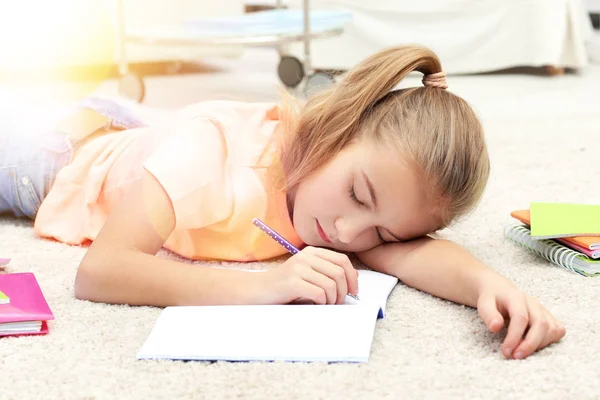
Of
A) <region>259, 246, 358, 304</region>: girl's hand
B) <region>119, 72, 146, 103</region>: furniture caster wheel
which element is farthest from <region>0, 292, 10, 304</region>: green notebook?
<region>119, 72, 146, 103</region>: furniture caster wheel

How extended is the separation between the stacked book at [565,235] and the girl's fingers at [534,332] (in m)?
0.24

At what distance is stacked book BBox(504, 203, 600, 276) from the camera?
3.35 ft

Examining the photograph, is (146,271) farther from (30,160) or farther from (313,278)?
(30,160)

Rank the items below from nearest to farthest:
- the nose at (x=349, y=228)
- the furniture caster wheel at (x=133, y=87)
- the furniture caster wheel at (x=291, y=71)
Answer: the nose at (x=349, y=228) → the furniture caster wheel at (x=133, y=87) → the furniture caster wheel at (x=291, y=71)

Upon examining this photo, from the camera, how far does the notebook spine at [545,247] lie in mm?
1039

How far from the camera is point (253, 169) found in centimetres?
109

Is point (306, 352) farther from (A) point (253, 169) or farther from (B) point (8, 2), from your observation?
(B) point (8, 2)

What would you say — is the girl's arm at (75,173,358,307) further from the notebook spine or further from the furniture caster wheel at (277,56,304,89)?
the furniture caster wheel at (277,56,304,89)

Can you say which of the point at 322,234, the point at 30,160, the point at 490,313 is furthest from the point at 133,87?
the point at 490,313

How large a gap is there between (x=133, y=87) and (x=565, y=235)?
5.89 ft

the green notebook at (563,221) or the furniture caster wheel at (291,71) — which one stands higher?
the green notebook at (563,221)

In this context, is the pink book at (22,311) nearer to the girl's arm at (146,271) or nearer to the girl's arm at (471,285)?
the girl's arm at (146,271)

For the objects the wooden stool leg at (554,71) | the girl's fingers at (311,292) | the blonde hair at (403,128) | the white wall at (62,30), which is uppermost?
the blonde hair at (403,128)

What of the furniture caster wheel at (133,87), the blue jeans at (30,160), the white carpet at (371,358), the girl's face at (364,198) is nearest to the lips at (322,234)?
the girl's face at (364,198)
